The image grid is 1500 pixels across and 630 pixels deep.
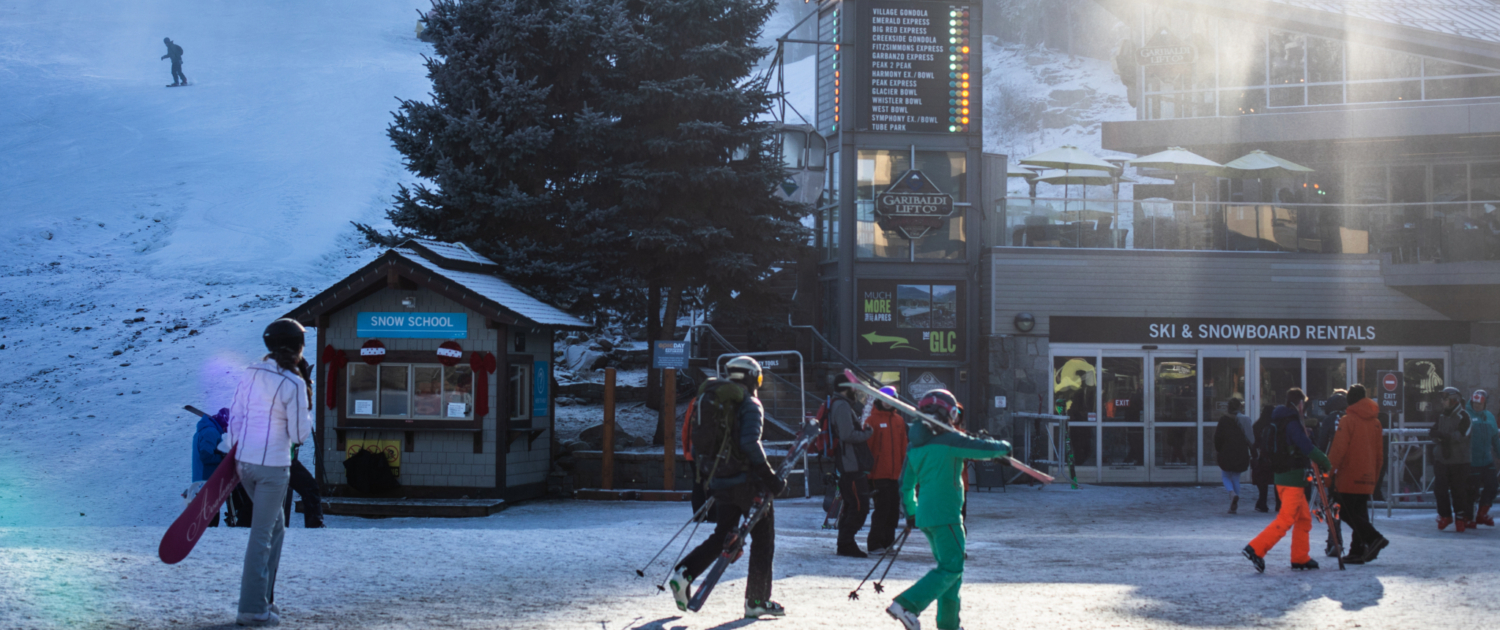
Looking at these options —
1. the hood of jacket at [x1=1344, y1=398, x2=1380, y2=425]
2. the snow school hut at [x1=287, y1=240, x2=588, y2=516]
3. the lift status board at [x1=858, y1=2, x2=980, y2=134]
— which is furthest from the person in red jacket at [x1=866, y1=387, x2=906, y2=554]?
the lift status board at [x1=858, y1=2, x2=980, y2=134]

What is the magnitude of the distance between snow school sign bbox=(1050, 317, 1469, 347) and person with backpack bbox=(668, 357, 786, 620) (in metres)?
14.9

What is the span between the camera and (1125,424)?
20.7 metres

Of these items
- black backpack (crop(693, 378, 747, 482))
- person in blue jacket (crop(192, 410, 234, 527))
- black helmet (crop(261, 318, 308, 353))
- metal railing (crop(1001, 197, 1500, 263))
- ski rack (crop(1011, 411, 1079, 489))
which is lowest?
ski rack (crop(1011, 411, 1079, 489))

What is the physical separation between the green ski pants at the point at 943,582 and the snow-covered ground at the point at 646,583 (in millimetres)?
692

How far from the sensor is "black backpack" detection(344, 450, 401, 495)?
1490 cm

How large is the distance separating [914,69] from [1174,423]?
26.3ft

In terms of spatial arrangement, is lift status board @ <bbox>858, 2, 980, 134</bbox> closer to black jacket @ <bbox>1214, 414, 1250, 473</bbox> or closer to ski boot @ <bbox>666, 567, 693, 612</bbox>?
black jacket @ <bbox>1214, 414, 1250, 473</bbox>

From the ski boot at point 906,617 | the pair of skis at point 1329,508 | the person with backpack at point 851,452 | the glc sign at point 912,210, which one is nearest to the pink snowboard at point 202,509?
the ski boot at point 906,617

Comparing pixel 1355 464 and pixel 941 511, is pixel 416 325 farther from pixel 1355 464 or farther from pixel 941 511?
pixel 1355 464

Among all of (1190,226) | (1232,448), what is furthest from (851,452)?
(1190,226)

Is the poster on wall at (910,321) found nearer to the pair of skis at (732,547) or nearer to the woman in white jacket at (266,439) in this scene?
the pair of skis at (732,547)

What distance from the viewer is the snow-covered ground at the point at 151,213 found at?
1956cm

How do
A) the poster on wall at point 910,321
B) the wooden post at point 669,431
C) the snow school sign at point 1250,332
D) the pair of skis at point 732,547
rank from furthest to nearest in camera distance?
the poster on wall at point 910,321
the snow school sign at point 1250,332
the wooden post at point 669,431
the pair of skis at point 732,547

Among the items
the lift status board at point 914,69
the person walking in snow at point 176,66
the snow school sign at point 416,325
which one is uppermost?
the person walking in snow at point 176,66
